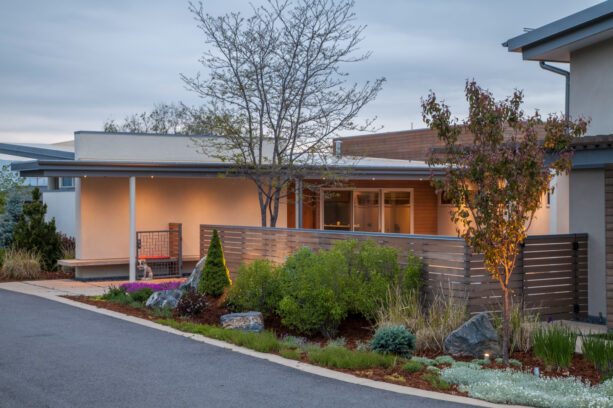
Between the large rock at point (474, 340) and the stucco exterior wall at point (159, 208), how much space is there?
12.0m

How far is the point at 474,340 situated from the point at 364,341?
5.81 feet

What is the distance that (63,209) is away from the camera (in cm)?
2317

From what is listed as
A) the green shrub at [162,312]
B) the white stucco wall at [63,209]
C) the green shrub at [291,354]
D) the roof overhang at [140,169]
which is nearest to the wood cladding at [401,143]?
the roof overhang at [140,169]

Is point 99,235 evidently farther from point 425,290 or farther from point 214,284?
point 425,290

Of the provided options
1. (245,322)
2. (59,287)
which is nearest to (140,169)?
(59,287)

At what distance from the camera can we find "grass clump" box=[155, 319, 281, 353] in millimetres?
8945

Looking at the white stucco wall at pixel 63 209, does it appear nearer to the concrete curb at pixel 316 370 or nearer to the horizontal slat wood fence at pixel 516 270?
the concrete curb at pixel 316 370

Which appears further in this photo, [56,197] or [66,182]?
[66,182]

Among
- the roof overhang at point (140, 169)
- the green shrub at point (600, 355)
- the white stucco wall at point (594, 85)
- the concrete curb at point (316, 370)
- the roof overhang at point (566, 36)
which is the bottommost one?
the concrete curb at point (316, 370)

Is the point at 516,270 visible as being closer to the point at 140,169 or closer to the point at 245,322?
the point at 245,322

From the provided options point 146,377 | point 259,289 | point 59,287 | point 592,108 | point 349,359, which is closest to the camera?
point 146,377

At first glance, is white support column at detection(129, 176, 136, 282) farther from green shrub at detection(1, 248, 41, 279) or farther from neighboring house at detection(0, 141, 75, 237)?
neighboring house at detection(0, 141, 75, 237)

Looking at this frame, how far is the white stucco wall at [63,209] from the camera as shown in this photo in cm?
2255

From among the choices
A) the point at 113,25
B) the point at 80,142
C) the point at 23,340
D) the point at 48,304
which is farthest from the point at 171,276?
the point at 23,340
